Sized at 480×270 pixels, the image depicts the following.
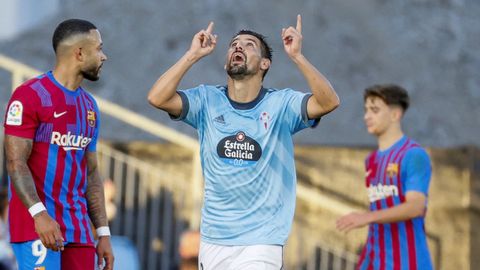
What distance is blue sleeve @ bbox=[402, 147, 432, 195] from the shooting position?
25.8 ft

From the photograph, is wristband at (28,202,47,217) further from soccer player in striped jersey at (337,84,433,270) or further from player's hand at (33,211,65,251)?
soccer player in striped jersey at (337,84,433,270)

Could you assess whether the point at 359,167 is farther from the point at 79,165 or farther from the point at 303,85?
the point at 79,165

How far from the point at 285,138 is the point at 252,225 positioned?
1.81ft

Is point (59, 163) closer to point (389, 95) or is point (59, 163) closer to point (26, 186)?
point (26, 186)

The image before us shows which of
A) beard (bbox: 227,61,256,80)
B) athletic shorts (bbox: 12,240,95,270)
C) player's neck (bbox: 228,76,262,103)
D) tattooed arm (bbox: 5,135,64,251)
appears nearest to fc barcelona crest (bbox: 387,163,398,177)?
player's neck (bbox: 228,76,262,103)

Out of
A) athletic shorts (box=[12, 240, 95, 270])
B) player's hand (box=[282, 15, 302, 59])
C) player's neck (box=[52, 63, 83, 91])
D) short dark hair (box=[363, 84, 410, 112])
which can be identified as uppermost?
short dark hair (box=[363, 84, 410, 112])

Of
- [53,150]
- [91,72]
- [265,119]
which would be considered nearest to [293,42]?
[265,119]

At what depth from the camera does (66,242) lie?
6.15m

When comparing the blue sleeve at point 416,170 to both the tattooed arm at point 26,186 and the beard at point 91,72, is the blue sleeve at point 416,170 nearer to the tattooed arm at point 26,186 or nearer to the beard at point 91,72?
the beard at point 91,72

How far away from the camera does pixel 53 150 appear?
6.18m

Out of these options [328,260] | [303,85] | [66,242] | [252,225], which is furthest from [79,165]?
[303,85]

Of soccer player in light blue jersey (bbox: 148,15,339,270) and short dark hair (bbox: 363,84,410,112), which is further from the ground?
short dark hair (bbox: 363,84,410,112)

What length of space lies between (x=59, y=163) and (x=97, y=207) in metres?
0.43

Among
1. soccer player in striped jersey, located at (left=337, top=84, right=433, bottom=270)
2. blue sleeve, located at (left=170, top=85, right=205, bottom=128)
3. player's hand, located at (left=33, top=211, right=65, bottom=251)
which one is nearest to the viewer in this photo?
player's hand, located at (left=33, top=211, right=65, bottom=251)
